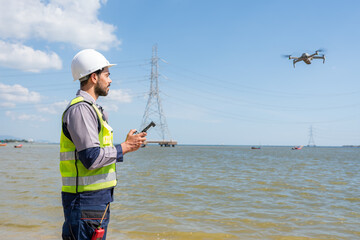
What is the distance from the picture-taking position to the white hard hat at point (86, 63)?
9.00ft

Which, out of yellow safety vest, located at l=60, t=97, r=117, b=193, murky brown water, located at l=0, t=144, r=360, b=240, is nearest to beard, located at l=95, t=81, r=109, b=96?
yellow safety vest, located at l=60, t=97, r=117, b=193

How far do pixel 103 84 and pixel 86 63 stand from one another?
25 centimetres

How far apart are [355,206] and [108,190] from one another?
1155 cm

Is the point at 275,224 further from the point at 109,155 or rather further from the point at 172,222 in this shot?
the point at 109,155

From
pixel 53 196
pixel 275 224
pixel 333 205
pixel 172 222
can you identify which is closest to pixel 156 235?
pixel 172 222

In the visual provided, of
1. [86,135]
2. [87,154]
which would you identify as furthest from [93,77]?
[87,154]

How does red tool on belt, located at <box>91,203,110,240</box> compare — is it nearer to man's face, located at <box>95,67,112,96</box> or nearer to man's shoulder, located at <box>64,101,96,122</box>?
man's shoulder, located at <box>64,101,96,122</box>

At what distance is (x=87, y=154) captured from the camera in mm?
2371

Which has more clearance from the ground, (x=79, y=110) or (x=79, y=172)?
(x=79, y=110)

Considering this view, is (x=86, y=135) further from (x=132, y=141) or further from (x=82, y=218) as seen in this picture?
(x=82, y=218)

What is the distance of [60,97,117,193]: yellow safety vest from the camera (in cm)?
254

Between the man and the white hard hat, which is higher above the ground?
the white hard hat

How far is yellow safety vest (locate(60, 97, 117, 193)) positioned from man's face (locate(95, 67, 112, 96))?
283 mm

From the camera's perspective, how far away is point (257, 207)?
10.3 metres
